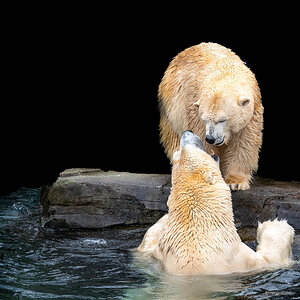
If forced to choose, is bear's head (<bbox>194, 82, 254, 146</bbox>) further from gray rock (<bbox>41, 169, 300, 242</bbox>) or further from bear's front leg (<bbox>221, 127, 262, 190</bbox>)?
gray rock (<bbox>41, 169, 300, 242</bbox>)

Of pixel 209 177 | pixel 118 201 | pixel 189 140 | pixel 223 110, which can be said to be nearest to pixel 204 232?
pixel 209 177

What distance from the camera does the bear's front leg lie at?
277 inches

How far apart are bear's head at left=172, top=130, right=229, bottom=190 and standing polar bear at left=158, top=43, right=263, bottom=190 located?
1.03 meters

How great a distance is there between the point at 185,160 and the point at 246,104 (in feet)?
5.01

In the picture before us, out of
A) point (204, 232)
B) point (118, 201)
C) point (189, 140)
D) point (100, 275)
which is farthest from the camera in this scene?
point (118, 201)

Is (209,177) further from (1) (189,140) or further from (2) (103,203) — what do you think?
(2) (103,203)

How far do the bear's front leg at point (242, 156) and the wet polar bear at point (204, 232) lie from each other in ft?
4.85

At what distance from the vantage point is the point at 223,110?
21.4ft

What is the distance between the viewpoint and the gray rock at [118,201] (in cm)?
668

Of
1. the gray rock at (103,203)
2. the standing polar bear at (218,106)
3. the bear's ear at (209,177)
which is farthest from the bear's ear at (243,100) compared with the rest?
the bear's ear at (209,177)

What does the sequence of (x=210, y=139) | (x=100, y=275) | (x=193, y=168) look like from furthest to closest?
(x=210, y=139)
(x=193, y=168)
(x=100, y=275)

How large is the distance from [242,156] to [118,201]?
4.28 feet

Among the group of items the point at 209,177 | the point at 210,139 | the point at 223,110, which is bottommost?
the point at 209,177

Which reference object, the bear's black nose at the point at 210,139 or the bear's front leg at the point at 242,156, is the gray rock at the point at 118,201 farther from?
the bear's black nose at the point at 210,139
